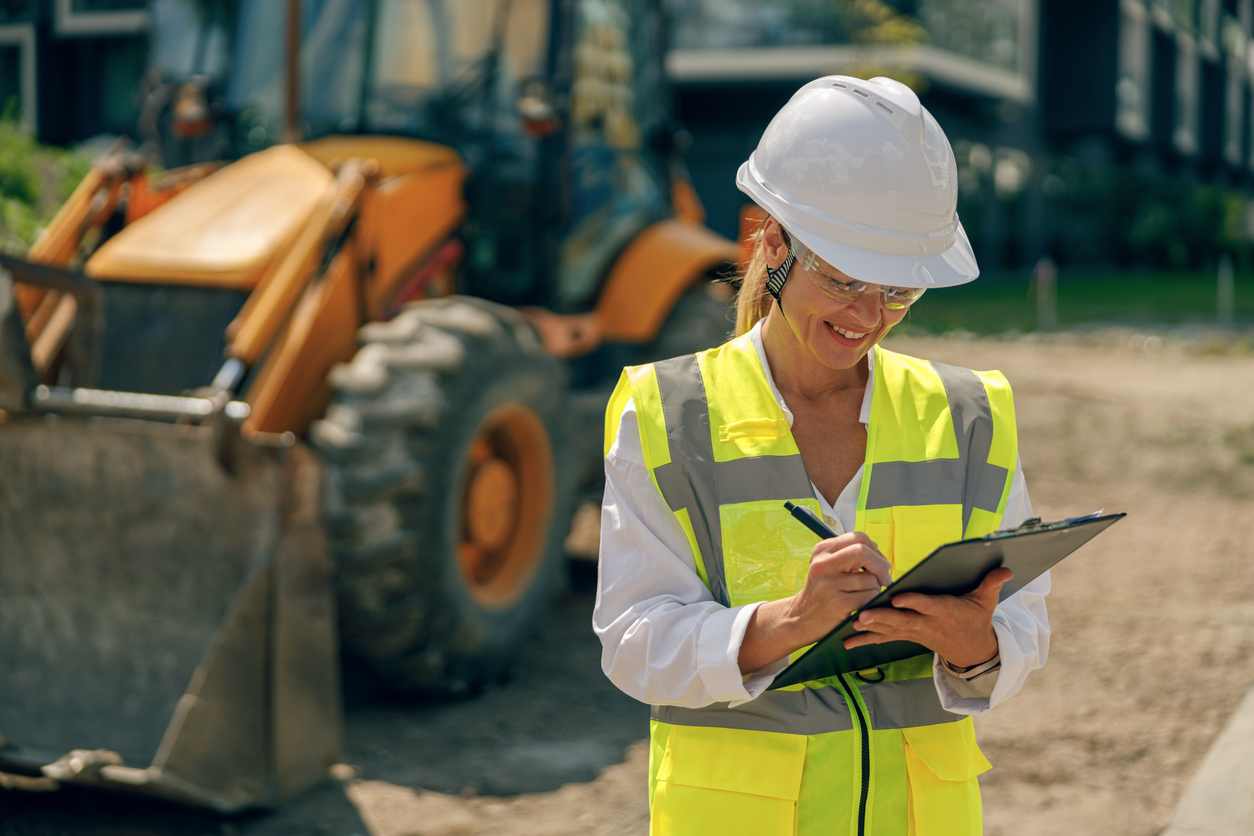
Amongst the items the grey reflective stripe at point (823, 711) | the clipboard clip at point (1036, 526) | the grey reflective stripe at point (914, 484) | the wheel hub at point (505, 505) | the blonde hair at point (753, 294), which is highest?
the blonde hair at point (753, 294)

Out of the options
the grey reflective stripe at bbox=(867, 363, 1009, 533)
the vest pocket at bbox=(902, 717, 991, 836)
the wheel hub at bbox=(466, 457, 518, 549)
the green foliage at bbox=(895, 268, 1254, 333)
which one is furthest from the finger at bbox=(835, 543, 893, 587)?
the green foliage at bbox=(895, 268, 1254, 333)

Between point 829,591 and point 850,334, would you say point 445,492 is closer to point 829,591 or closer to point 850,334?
point 850,334

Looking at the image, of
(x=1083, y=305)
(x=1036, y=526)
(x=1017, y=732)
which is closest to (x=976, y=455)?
(x=1036, y=526)

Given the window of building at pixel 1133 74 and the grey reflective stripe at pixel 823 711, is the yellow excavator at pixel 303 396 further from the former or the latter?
the window of building at pixel 1133 74

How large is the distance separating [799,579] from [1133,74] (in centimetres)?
4176

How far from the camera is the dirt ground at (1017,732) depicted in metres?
3.88

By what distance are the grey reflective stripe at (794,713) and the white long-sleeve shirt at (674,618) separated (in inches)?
1.9

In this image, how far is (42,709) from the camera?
13.5 feet

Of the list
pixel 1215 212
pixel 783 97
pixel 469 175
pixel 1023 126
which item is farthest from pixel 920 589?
pixel 1215 212

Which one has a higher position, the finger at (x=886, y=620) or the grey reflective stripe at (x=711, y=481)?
the grey reflective stripe at (x=711, y=481)

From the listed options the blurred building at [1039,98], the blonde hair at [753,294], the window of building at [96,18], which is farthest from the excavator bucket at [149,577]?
the window of building at [96,18]

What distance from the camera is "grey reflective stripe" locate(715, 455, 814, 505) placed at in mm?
1786

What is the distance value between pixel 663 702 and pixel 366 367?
2884 millimetres

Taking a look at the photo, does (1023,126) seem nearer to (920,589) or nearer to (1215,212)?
(1215,212)
